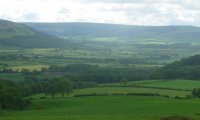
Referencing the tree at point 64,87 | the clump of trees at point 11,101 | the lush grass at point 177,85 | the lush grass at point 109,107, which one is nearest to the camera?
the lush grass at point 109,107

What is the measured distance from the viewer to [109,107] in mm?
81938

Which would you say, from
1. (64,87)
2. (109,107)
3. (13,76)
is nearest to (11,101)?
(109,107)

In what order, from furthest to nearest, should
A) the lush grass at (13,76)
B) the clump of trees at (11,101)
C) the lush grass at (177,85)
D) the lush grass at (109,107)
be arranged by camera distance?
the lush grass at (13,76) < the lush grass at (177,85) < the clump of trees at (11,101) < the lush grass at (109,107)

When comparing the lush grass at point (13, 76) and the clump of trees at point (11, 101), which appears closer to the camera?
the clump of trees at point (11, 101)

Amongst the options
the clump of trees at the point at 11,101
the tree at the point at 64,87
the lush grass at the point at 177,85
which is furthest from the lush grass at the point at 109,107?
the lush grass at the point at 177,85

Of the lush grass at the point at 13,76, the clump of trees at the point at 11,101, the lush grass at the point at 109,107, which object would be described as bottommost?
the lush grass at the point at 109,107

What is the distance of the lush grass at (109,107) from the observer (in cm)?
7025

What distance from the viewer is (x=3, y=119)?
195 ft

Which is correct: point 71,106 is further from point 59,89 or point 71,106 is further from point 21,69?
point 21,69

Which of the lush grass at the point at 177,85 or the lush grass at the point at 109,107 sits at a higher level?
the lush grass at the point at 177,85

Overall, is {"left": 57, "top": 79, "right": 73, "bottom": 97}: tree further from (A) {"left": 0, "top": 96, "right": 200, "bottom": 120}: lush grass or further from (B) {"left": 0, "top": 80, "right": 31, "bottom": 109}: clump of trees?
(B) {"left": 0, "top": 80, "right": 31, "bottom": 109}: clump of trees

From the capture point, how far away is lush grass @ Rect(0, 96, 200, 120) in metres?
70.2

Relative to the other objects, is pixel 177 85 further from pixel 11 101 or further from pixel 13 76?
pixel 13 76

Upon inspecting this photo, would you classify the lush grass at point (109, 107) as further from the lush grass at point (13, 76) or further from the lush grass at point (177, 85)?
the lush grass at point (13, 76)
